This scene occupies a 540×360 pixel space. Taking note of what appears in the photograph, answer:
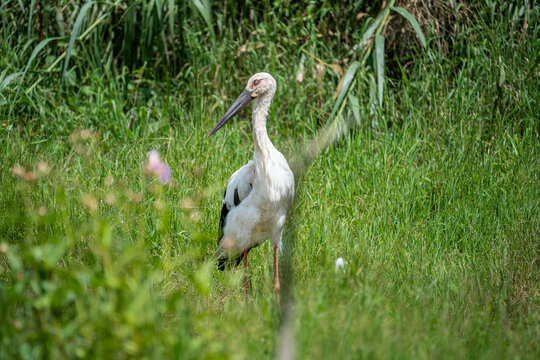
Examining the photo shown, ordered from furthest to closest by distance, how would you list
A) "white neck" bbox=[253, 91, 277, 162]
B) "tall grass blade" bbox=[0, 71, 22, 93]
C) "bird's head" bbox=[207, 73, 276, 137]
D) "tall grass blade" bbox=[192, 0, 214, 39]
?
"tall grass blade" bbox=[192, 0, 214, 39] < "tall grass blade" bbox=[0, 71, 22, 93] < "bird's head" bbox=[207, 73, 276, 137] < "white neck" bbox=[253, 91, 277, 162]

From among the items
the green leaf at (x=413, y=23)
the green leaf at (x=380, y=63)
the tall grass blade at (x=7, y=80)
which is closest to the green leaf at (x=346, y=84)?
the green leaf at (x=380, y=63)

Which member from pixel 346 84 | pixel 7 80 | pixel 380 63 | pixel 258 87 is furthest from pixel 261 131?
pixel 7 80

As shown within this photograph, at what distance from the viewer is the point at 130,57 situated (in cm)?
589

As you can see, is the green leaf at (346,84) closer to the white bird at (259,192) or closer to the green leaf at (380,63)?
the green leaf at (380,63)

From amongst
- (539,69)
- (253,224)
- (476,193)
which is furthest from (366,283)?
(539,69)

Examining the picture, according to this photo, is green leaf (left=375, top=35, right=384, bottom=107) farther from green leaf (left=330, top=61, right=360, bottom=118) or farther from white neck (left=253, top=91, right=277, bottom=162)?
white neck (left=253, top=91, right=277, bottom=162)

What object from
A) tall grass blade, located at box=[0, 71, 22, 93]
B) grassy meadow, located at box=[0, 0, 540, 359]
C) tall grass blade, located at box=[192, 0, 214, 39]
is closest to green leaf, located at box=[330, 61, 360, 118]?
grassy meadow, located at box=[0, 0, 540, 359]

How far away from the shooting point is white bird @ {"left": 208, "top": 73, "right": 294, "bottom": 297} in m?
3.65

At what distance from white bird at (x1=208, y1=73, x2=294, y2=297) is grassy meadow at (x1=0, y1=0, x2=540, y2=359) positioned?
165 millimetres

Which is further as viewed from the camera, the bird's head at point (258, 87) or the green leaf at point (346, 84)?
the green leaf at point (346, 84)

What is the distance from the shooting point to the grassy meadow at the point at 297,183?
221 cm

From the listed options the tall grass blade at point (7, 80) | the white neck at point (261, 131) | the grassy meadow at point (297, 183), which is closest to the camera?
the grassy meadow at point (297, 183)

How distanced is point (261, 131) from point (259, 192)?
0.39 m

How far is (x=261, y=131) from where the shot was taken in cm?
369
